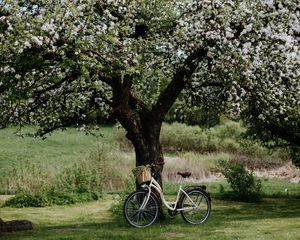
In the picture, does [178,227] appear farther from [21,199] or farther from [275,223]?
[21,199]

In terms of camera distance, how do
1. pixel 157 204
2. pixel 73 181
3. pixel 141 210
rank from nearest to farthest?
pixel 141 210
pixel 157 204
pixel 73 181

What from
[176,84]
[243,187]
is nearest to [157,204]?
[176,84]

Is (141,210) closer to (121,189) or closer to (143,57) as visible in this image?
(143,57)

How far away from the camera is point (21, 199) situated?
20484mm

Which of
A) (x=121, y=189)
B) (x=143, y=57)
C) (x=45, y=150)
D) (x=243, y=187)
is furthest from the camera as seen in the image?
(x=45, y=150)

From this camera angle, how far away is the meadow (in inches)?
509

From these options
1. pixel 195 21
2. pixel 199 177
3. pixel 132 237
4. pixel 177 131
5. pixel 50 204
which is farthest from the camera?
pixel 177 131

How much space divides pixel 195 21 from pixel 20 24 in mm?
4370

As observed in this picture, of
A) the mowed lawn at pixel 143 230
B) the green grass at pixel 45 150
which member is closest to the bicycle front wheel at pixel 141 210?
the mowed lawn at pixel 143 230

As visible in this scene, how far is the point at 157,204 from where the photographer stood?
13.5 meters

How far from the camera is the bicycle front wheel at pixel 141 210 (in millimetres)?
13203

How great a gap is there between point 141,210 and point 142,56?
3679mm

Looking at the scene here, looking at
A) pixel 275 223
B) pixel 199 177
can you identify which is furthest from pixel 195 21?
pixel 199 177

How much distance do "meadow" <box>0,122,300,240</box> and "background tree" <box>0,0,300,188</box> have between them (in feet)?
8.81
